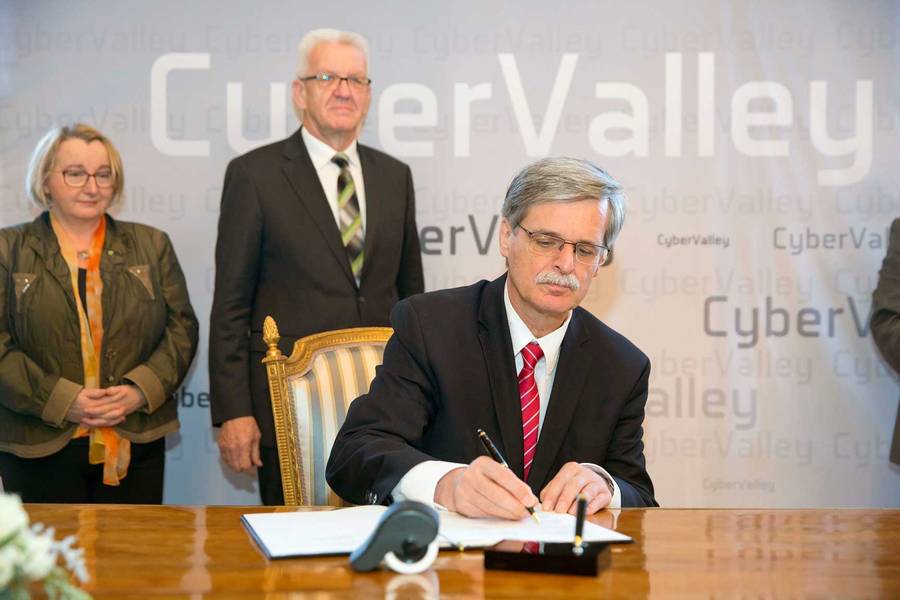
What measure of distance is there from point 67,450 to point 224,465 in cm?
98

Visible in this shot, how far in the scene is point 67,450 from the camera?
151 inches

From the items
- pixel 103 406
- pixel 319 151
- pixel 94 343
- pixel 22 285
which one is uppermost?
pixel 319 151

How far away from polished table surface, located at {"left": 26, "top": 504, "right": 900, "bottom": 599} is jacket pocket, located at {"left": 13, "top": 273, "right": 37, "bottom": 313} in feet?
6.07

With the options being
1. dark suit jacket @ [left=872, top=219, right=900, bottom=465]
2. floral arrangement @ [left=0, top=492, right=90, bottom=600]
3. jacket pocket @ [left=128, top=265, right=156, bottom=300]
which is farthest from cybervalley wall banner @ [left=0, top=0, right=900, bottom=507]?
floral arrangement @ [left=0, top=492, right=90, bottom=600]

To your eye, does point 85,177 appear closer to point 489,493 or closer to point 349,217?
point 349,217

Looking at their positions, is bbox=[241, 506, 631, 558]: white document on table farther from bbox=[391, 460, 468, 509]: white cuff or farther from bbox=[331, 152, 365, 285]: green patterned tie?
bbox=[331, 152, 365, 285]: green patterned tie

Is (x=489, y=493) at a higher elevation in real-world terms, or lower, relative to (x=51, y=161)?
lower

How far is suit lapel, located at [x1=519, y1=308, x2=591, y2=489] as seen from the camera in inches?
95.7

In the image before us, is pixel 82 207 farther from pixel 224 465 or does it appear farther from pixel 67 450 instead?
pixel 224 465

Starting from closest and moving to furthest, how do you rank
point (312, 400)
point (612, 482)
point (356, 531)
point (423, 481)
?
1. point (356, 531)
2. point (423, 481)
3. point (612, 482)
4. point (312, 400)

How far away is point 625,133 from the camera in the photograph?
15.4 feet

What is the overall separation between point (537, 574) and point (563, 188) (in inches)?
42.5

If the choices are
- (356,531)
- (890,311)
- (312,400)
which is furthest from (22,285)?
(890,311)

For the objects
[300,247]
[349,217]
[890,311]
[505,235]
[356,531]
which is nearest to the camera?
[356,531]
